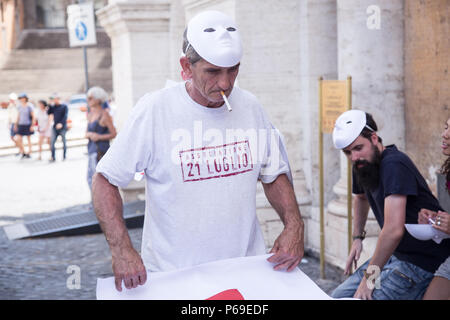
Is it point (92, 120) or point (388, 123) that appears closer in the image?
point (388, 123)

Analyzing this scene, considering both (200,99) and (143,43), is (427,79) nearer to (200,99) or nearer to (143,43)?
(200,99)

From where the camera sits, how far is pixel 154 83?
10.2 meters

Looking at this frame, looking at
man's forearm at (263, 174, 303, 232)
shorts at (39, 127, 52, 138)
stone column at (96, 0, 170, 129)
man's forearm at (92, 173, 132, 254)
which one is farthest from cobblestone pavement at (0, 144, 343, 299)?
shorts at (39, 127, 52, 138)

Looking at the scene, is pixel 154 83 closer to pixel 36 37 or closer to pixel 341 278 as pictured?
pixel 341 278

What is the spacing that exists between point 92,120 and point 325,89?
4.07m

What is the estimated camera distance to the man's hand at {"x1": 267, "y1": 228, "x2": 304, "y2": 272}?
95.8 inches

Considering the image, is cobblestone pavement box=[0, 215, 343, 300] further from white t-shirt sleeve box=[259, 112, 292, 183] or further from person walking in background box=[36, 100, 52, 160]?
person walking in background box=[36, 100, 52, 160]

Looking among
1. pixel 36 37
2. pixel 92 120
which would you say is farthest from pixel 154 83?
pixel 36 37

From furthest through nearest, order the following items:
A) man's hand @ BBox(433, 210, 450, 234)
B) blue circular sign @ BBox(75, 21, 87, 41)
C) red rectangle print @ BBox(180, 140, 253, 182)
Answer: blue circular sign @ BBox(75, 21, 87, 41)
man's hand @ BBox(433, 210, 450, 234)
red rectangle print @ BBox(180, 140, 253, 182)

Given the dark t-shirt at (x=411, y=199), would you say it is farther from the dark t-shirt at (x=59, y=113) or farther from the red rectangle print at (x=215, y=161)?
the dark t-shirt at (x=59, y=113)

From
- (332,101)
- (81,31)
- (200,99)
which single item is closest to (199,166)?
(200,99)

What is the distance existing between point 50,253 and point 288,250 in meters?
5.58

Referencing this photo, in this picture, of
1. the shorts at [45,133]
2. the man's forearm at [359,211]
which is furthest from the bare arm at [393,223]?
the shorts at [45,133]

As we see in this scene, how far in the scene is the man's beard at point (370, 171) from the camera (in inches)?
139
